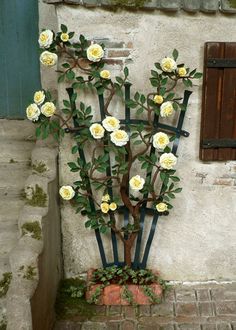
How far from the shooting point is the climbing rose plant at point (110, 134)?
3.97 m

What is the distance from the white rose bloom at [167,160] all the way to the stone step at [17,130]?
1353 millimetres

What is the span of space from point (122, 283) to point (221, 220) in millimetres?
993

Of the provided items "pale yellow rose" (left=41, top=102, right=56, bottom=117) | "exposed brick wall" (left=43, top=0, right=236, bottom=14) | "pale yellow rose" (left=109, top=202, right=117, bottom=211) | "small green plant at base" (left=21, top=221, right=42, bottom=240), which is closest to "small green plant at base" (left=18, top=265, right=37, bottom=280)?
"small green plant at base" (left=21, top=221, right=42, bottom=240)

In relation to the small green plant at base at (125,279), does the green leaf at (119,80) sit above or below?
above

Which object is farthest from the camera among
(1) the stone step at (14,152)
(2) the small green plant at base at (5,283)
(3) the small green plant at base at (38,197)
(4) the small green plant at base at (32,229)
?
(1) the stone step at (14,152)

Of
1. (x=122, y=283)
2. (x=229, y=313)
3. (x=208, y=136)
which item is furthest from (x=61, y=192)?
(x=229, y=313)

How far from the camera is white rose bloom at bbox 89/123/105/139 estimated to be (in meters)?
3.95

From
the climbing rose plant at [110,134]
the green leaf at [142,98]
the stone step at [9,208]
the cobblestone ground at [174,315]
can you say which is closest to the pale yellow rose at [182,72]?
the climbing rose plant at [110,134]

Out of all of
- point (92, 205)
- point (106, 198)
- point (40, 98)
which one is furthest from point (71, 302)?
point (40, 98)

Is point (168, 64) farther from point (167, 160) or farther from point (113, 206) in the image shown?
point (113, 206)

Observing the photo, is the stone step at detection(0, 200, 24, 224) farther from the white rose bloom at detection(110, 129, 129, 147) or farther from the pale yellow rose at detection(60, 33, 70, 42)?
the pale yellow rose at detection(60, 33, 70, 42)

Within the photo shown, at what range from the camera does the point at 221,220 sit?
4531mm

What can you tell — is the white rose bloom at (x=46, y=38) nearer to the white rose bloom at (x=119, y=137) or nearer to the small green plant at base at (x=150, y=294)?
the white rose bloom at (x=119, y=137)

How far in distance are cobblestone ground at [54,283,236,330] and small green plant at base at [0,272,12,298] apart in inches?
26.7
